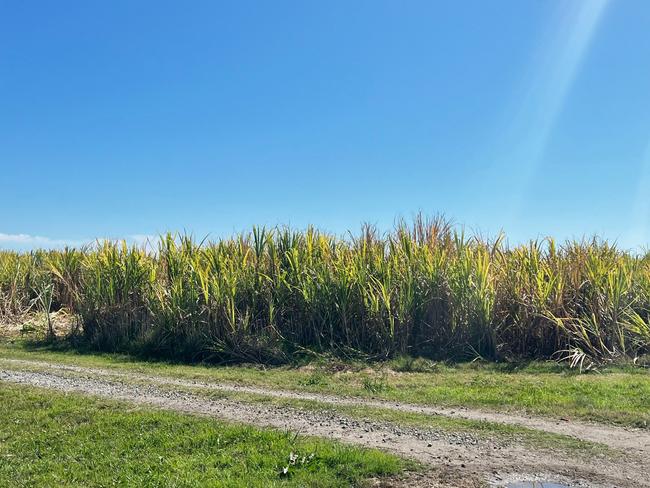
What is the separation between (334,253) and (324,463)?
Answer: 344 inches

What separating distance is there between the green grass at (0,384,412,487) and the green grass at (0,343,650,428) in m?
2.98

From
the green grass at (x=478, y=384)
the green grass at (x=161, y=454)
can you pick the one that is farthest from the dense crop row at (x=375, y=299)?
the green grass at (x=161, y=454)

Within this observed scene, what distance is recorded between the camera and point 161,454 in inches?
226

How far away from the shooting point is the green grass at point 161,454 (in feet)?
16.8

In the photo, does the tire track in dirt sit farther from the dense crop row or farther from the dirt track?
the dense crop row

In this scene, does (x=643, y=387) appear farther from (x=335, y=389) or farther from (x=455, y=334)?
(x=335, y=389)

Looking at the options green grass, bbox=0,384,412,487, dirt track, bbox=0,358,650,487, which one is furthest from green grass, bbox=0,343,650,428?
green grass, bbox=0,384,412,487

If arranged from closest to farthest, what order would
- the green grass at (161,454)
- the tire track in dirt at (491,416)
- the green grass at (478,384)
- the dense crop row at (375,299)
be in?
the green grass at (161,454) → the tire track in dirt at (491,416) → the green grass at (478,384) → the dense crop row at (375,299)

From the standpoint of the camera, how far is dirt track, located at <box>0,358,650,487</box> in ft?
17.0

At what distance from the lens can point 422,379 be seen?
10.1 meters

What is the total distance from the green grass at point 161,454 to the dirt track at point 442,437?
1.55 ft

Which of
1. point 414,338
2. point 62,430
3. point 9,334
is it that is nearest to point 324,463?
point 62,430

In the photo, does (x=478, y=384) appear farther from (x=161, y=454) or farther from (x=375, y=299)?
(x=161, y=454)

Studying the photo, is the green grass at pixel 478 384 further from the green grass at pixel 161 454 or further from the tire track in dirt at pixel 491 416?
the green grass at pixel 161 454
